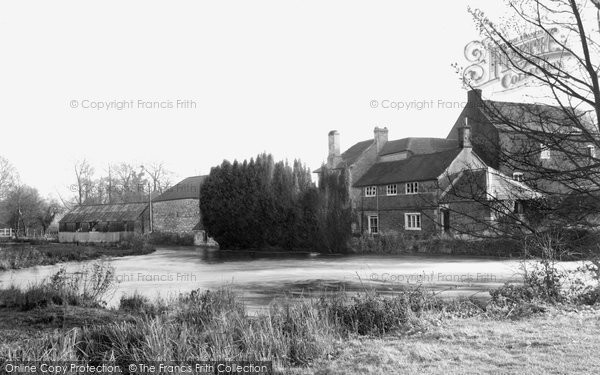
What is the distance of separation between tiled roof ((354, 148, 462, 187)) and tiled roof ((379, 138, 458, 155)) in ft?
6.56

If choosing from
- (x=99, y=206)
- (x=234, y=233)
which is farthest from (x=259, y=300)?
(x=99, y=206)

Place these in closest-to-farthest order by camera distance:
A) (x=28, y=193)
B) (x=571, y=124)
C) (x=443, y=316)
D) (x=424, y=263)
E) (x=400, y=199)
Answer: (x=571, y=124)
(x=443, y=316)
(x=424, y=263)
(x=400, y=199)
(x=28, y=193)

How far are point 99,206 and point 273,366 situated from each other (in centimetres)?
7224

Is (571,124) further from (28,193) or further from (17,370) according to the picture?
(28,193)

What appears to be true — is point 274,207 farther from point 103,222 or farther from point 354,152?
point 103,222

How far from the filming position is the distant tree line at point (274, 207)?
38.5 metres

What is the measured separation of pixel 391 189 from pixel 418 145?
9.94m

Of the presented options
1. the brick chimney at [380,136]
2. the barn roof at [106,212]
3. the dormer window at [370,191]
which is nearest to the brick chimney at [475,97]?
the dormer window at [370,191]

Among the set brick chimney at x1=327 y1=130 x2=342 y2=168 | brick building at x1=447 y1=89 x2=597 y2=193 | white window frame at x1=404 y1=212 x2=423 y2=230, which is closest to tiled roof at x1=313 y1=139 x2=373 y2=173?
brick chimney at x1=327 y1=130 x2=342 y2=168

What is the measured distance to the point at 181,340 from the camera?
6.62 metres

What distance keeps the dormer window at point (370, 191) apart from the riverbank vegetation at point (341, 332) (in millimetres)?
36768

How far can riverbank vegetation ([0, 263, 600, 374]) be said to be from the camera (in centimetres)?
643

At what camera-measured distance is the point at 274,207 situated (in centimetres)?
4238

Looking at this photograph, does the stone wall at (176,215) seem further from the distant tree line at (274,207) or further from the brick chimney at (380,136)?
the brick chimney at (380,136)
